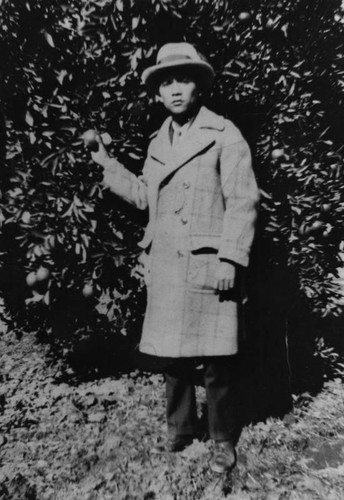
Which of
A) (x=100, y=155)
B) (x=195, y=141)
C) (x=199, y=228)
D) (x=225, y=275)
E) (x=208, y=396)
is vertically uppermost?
(x=195, y=141)

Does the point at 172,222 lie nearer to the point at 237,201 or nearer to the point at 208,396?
the point at 237,201

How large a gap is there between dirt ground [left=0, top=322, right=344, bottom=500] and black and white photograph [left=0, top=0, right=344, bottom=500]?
14 millimetres

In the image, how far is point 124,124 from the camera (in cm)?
285

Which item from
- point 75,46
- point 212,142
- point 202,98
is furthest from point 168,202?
point 75,46

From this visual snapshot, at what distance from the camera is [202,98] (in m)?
3.00

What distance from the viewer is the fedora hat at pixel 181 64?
2.40 m

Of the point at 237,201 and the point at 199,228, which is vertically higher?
the point at 237,201

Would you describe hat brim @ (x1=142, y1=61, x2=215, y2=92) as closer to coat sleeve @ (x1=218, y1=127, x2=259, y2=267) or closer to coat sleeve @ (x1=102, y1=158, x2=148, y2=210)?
coat sleeve @ (x1=218, y1=127, x2=259, y2=267)

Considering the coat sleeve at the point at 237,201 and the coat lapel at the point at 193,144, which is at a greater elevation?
the coat lapel at the point at 193,144

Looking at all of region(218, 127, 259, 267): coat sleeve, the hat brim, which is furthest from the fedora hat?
region(218, 127, 259, 267): coat sleeve

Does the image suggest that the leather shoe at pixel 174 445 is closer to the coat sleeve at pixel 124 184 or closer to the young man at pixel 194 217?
the young man at pixel 194 217

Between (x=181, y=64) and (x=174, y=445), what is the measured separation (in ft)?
7.79

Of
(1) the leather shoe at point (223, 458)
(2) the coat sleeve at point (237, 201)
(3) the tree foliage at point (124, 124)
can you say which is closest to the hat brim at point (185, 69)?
(3) the tree foliage at point (124, 124)

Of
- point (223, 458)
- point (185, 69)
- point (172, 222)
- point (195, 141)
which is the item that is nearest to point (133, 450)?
point (223, 458)
